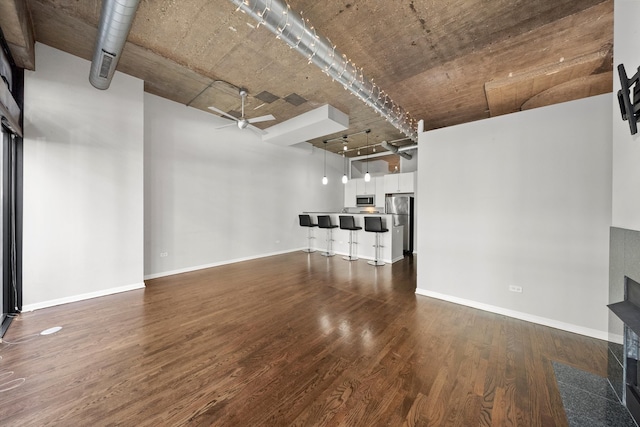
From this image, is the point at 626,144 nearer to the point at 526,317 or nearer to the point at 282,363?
the point at 526,317

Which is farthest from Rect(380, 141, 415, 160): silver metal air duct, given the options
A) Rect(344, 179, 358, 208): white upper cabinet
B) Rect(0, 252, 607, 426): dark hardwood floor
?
Rect(0, 252, 607, 426): dark hardwood floor

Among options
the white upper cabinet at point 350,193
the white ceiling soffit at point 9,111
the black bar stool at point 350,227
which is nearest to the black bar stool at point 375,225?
the black bar stool at point 350,227

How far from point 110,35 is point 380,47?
3.07m

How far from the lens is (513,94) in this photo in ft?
13.0

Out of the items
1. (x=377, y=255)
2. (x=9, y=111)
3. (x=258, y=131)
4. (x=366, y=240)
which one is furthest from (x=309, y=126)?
(x=9, y=111)

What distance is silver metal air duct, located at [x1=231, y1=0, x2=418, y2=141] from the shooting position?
79.7 inches

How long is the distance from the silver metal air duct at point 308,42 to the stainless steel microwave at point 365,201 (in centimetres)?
460

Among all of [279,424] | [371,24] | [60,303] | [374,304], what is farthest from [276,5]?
[60,303]

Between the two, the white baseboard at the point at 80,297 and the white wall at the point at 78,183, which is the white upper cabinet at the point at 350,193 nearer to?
the white wall at the point at 78,183

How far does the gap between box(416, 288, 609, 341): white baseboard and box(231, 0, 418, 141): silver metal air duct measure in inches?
124

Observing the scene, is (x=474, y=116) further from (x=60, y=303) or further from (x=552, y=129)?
(x=60, y=303)

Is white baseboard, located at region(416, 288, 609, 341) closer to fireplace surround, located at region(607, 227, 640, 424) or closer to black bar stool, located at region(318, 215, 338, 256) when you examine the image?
fireplace surround, located at region(607, 227, 640, 424)

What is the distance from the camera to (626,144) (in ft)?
5.47

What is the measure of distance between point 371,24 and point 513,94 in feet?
10.1
